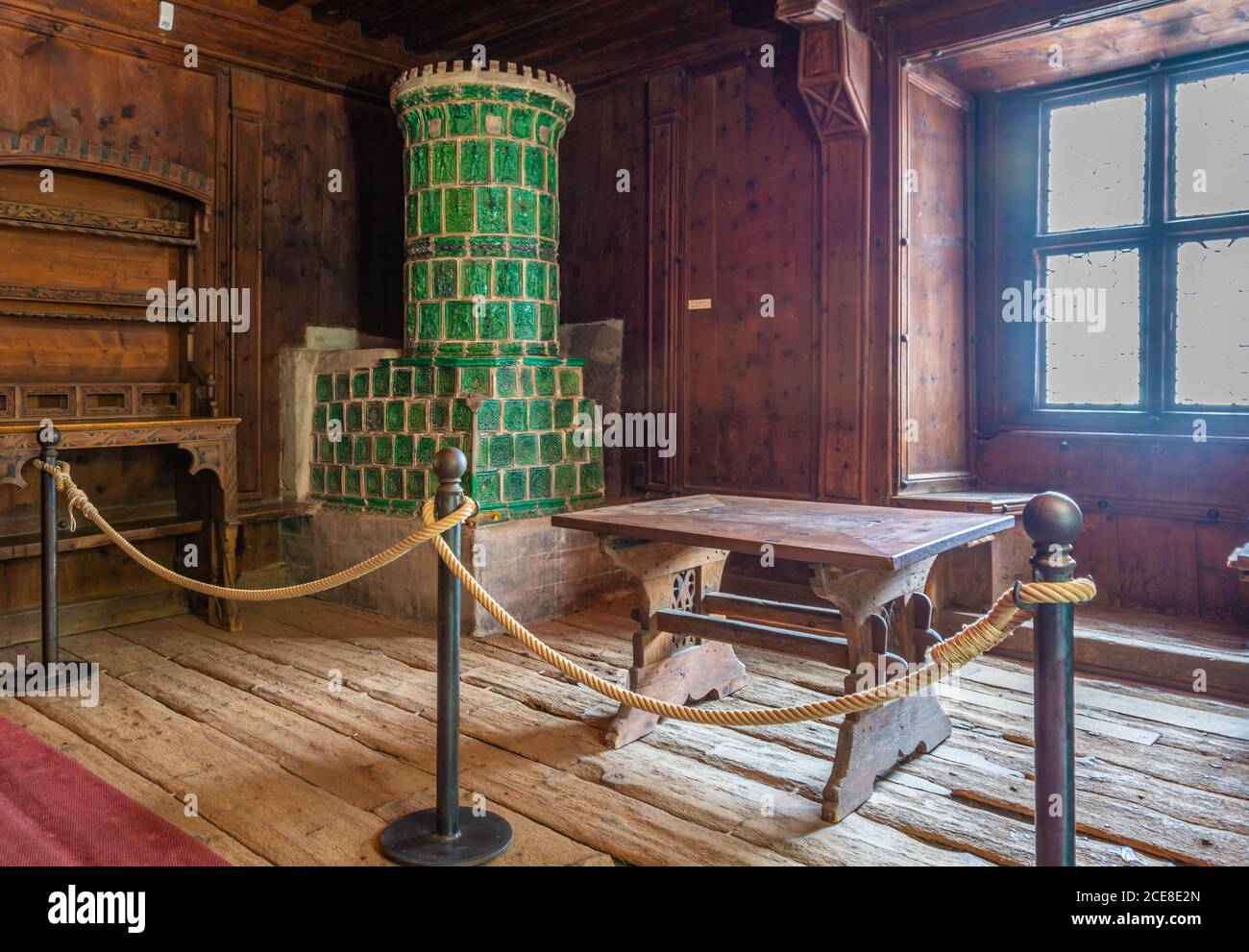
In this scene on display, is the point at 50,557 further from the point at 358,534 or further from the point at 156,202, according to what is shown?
the point at 156,202

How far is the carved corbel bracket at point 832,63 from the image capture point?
14.7 ft

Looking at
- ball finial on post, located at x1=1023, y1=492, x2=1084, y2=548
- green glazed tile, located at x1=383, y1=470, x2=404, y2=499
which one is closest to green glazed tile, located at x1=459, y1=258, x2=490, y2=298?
green glazed tile, located at x1=383, y1=470, x2=404, y2=499

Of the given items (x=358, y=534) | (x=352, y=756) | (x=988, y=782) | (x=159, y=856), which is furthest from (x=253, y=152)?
(x=988, y=782)

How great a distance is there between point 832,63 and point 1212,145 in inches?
70.5

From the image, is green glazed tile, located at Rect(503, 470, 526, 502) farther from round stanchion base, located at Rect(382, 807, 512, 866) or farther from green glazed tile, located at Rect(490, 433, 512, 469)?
round stanchion base, located at Rect(382, 807, 512, 866)

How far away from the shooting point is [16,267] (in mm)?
4586

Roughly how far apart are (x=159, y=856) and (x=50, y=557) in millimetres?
1929

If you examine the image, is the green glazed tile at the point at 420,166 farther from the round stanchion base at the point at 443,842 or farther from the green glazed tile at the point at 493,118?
the round stanchion base at the point at 443,842

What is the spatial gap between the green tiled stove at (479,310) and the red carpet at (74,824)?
2293mm

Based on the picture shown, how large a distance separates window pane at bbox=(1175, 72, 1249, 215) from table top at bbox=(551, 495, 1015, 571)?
2309mm

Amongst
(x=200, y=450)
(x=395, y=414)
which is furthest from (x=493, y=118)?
(x=200, y=450)

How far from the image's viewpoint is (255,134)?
5383mm

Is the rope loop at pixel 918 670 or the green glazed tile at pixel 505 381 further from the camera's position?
the green glazed tile at pixel 505 381

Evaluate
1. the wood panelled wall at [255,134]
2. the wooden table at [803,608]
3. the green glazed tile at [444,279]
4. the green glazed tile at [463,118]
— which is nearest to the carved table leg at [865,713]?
the wooden table at [803,608]
